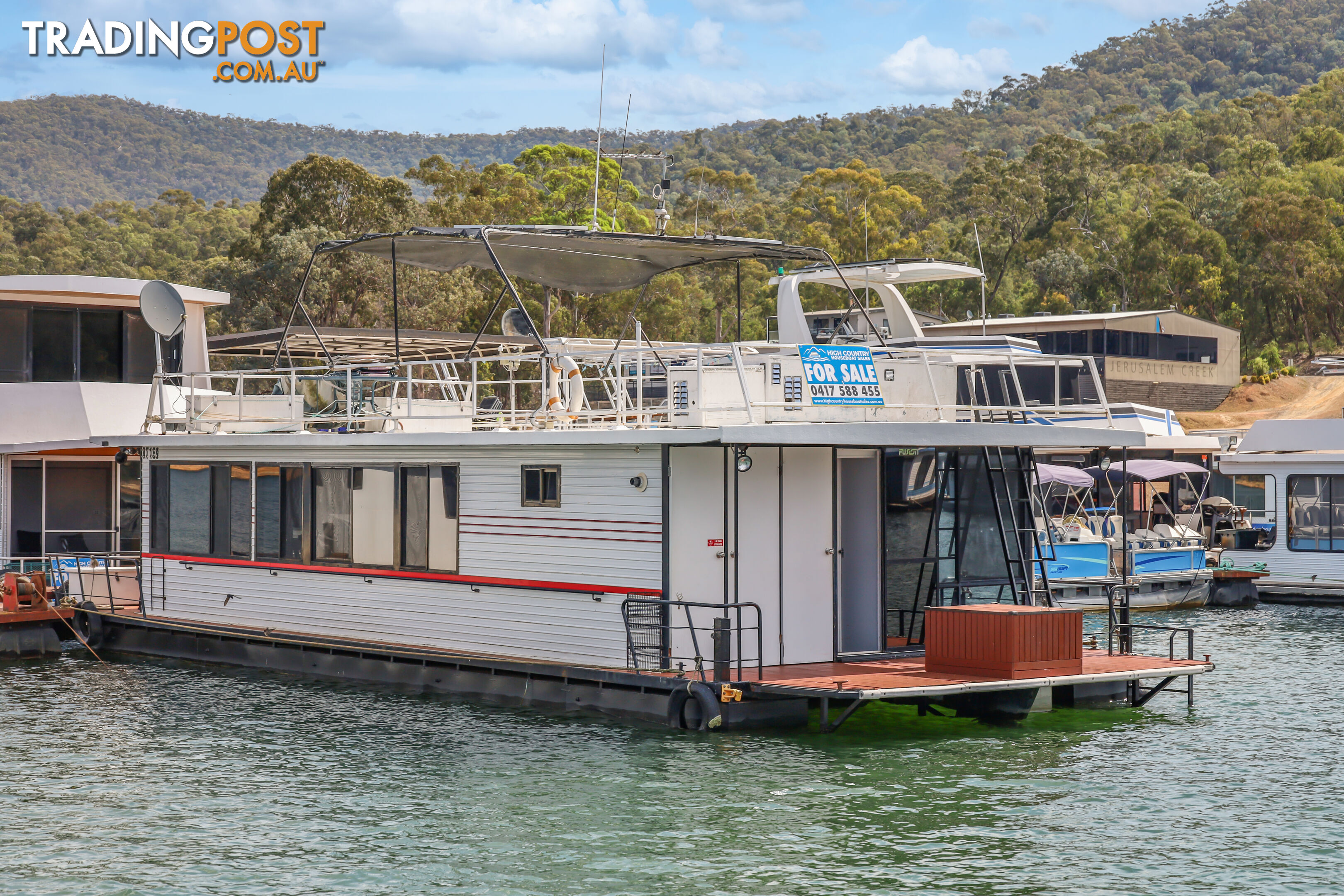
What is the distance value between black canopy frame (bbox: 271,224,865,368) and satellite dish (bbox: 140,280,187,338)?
220cm

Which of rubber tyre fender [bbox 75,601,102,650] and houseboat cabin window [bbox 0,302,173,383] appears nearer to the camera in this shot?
rubber tyre fender [bbox 75,601,102,650]

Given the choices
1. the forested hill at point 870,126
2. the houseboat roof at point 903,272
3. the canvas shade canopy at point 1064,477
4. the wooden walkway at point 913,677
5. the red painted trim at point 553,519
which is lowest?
the wooden walkway at point 913,677

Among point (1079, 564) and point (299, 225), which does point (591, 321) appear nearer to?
point (299, 225)

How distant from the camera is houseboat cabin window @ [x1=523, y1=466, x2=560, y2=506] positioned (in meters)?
14.8

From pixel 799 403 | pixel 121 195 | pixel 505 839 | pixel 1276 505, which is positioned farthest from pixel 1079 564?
pixel 121 195

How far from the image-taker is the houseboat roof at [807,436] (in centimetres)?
1291

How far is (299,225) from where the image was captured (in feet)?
177

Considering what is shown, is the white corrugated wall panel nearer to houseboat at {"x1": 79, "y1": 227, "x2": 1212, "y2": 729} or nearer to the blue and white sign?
houseboat at {"x1": 79, "y1": 227, "x2": 1212, "y2": 729}

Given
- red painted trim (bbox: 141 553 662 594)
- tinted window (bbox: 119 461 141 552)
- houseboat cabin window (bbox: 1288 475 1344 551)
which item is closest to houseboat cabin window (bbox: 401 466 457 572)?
red painted trim (bbox: 141 553 662 594)

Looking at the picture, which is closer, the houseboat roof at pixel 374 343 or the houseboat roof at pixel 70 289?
the houseboat roof at pixel 374 343

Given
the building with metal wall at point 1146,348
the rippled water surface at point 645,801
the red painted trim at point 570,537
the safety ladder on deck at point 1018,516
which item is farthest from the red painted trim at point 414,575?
the building with metal wall at point 1146,348

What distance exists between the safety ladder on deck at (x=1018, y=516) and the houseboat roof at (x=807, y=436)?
1.65ft

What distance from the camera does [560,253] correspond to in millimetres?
16328

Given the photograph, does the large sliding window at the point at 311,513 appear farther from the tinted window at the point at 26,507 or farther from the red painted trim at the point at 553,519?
the tinted window at the point at 26,507
